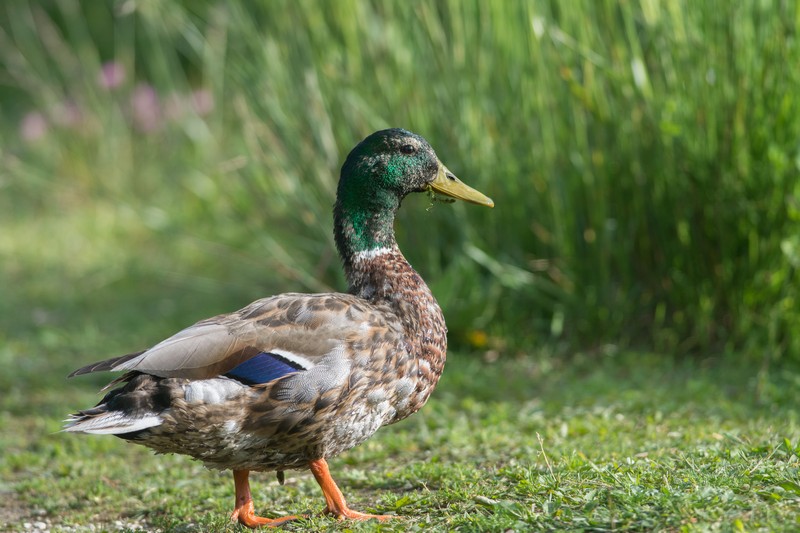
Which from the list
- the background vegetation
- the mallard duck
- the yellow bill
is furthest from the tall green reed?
the mallard duck

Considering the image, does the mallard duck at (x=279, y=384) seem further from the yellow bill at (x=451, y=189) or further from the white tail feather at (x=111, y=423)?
the yellow bill at (x=451, y=189)

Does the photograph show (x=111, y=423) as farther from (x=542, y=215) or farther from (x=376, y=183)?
(x=542, y=215)

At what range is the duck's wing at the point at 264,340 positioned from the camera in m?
3.46

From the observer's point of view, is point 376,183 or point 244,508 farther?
point 376,183

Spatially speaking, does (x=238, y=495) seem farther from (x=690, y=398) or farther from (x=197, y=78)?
(x=197, y=78)

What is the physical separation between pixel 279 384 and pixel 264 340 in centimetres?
17

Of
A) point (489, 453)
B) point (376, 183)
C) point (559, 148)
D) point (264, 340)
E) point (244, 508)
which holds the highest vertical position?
point (376, 183)

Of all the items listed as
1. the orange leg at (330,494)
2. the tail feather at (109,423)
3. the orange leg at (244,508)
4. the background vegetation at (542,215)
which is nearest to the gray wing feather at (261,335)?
the tail feather at (109,423)

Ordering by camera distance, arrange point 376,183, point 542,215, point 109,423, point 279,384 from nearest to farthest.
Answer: point 109,423, point 279,384, point 376,183, point 542,215

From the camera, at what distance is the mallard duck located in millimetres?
3420

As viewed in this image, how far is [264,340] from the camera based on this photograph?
3.56 meters

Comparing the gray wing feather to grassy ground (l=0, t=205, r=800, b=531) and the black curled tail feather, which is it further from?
grassy ground (l=0, t=205, r=800, b=531)

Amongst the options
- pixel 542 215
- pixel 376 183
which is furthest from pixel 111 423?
pixel 542 215

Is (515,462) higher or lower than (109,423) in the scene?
lower
